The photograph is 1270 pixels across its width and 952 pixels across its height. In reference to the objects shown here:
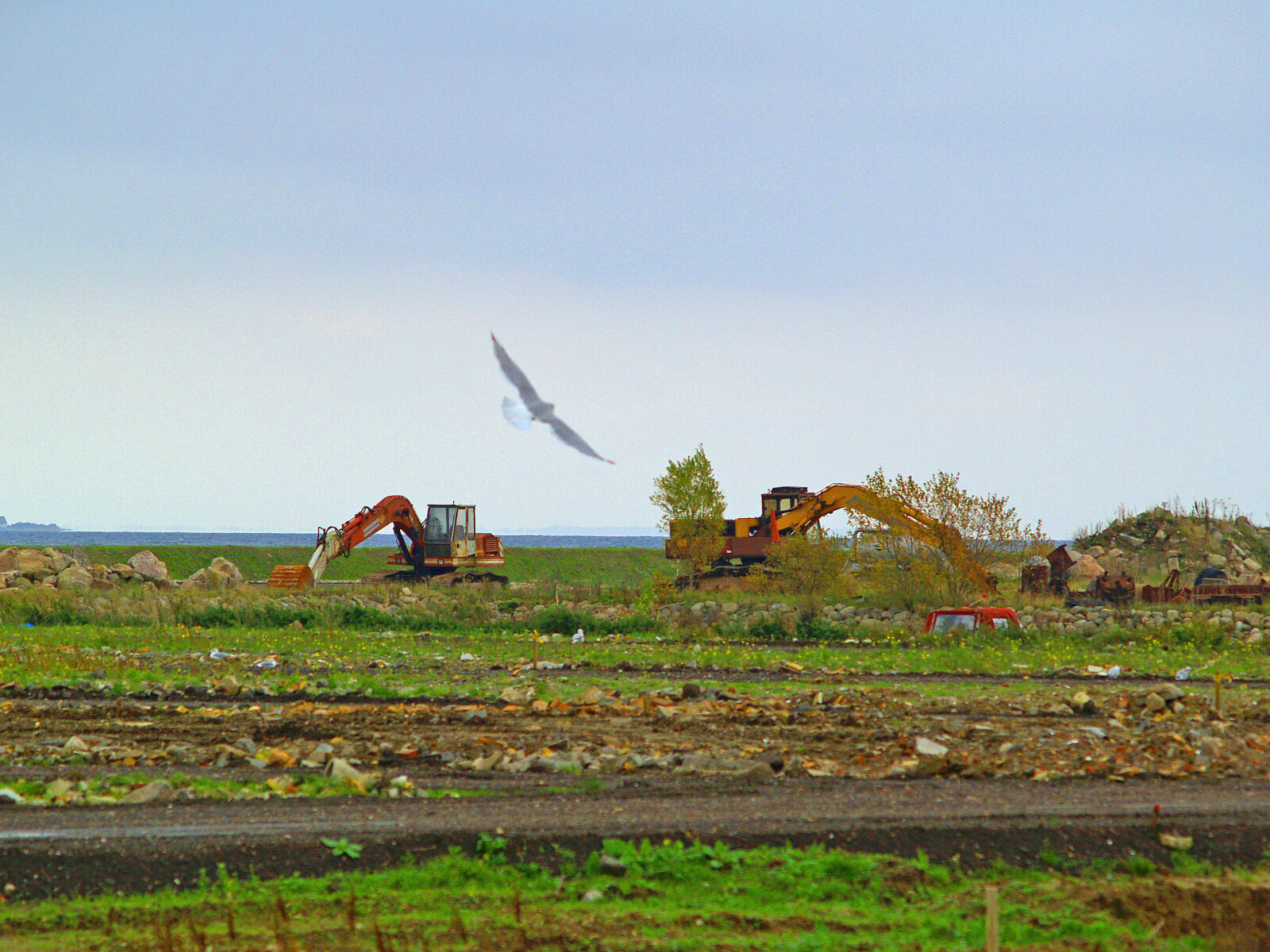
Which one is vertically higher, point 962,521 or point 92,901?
point 962,521

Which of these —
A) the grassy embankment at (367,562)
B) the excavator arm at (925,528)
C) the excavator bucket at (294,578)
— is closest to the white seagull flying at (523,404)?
the excavator arm at (925,528)

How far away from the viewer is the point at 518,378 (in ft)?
19.9

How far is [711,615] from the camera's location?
2830 cm

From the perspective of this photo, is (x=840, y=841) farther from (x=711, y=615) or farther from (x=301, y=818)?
(x=711, y=615)

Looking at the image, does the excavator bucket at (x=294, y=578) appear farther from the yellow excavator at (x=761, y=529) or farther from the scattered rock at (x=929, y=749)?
the scattered rock at (x=929, y=749)

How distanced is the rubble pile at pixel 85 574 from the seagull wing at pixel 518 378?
105 ft

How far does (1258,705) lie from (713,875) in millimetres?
9976

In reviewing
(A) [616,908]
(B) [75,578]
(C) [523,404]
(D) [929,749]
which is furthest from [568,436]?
(B) [75,578]

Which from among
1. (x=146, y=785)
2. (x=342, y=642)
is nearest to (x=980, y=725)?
(x=146, y=785)

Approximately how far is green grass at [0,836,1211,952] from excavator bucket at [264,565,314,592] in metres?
27.0

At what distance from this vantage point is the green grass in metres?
6.71

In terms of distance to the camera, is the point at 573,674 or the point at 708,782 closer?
the point at 708,782

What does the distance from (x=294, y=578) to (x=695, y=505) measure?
12873mm

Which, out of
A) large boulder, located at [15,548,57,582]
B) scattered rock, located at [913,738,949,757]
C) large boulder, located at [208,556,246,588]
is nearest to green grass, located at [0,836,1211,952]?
scattered rock, located at [913,738,949,757]
